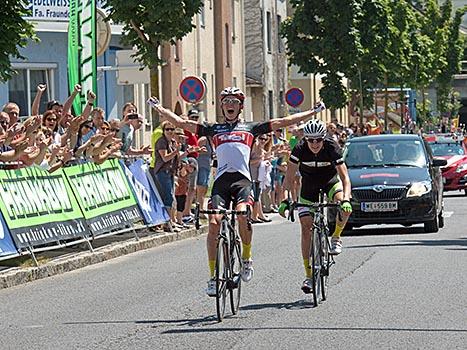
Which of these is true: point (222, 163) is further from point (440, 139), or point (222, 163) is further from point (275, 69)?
point (275, 69)

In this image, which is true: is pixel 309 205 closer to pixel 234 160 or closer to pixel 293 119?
pixel 293 119

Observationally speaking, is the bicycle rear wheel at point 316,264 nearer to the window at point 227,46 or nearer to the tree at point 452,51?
the window at point 227,46

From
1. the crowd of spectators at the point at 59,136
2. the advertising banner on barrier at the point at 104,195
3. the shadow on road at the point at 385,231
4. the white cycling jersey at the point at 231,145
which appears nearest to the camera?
the white cycling jersey at the point at 231,145

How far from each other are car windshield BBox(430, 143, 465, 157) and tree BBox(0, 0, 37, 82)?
854 inches

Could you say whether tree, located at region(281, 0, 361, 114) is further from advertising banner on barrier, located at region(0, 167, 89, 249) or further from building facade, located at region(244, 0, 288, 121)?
advertising banner on barrier, located at region(0, 167, 89, 249)

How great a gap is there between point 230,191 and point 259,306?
111 centimetres

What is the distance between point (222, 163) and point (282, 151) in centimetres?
1617

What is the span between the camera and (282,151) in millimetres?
28359

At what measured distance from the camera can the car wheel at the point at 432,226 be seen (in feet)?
70.5

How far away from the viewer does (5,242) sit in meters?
15.2

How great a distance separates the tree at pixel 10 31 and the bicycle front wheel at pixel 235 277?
251 inches

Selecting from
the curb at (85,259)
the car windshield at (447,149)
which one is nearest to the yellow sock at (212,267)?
the curb at (85,259)

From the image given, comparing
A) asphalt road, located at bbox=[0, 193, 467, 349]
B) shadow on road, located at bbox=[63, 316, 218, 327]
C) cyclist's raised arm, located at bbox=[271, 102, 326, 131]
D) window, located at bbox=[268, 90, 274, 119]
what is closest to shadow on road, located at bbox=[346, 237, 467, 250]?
asphalt road, located at bbox=[0, 193, 467, 349]

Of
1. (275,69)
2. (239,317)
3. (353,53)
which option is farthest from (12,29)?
(275,69)
